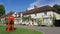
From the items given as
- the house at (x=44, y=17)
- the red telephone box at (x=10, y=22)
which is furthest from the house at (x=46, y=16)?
the red telephone box at (x=10, y=22)

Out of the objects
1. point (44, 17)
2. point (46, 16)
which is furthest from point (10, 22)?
point (44, 17)

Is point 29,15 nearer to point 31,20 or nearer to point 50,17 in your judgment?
point 31,20

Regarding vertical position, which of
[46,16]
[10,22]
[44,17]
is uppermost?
[46,16]

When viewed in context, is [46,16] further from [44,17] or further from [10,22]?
[10,22]

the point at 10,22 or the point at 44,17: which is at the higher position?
the point at 44,17

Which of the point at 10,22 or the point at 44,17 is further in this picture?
the point at 44,17

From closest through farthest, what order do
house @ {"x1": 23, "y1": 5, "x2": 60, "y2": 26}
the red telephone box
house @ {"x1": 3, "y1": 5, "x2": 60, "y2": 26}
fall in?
the red telephone box
house @ {"x1": 23, "y1": 5, "x2": 60, "y2": 26}
house @ {"x1": 3, "y1": 5, "x2": 60, "y2": 26}

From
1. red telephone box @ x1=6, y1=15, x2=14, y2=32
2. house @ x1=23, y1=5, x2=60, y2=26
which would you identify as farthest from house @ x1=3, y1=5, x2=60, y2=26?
red telephone box @ x1=6, y1=15, x2=14, y2=32

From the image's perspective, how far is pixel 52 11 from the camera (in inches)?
2248

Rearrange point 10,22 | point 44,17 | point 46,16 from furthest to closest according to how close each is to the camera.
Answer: point 44,17, point 46,16, point 10,22

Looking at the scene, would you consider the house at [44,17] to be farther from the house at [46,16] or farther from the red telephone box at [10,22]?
the red telephone box at [10,22]

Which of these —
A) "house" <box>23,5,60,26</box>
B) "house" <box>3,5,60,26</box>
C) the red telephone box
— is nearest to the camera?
the red telephone box

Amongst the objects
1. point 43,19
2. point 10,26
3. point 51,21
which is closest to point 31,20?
point 43,19

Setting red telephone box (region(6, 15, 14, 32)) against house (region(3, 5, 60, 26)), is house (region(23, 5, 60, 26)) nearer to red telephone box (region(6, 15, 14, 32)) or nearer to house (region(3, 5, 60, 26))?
house (region(3, 5, 60, 26))
